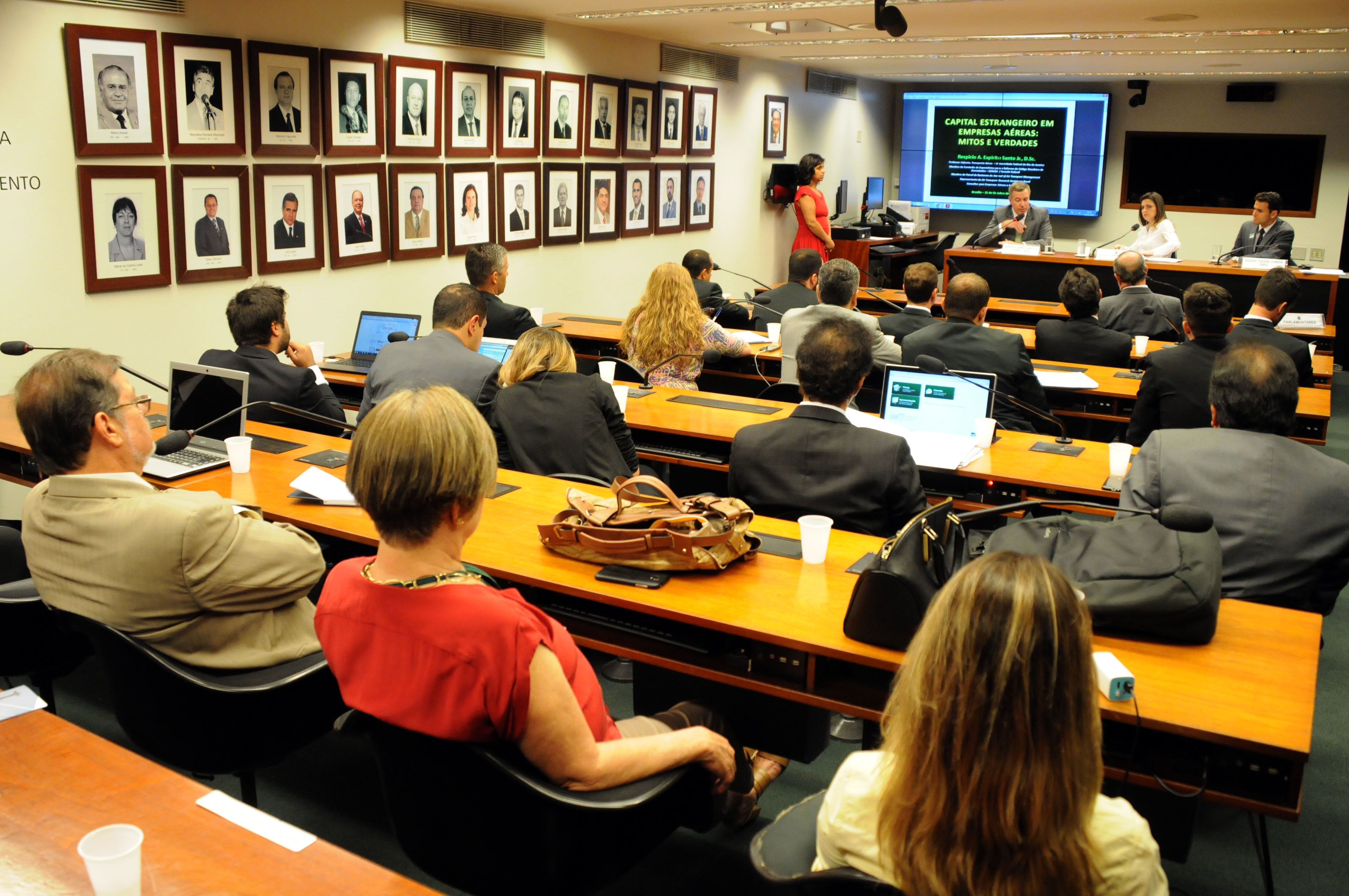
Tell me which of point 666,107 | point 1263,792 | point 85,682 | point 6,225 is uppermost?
point 666,107

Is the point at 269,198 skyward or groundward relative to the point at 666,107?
groundward

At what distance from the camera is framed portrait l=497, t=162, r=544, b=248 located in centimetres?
709

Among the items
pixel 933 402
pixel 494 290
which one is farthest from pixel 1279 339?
pixel 494 290

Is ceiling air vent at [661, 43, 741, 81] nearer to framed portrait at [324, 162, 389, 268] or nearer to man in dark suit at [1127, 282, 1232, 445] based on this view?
framed portrait at [324, 162, 389, 268]

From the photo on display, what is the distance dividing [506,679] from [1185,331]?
556cm

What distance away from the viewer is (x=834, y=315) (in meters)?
4.88

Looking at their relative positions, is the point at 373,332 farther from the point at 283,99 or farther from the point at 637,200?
the point at 637,200

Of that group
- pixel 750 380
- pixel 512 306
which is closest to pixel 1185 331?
pixel 750 380

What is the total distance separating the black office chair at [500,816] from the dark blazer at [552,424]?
1.73 meters

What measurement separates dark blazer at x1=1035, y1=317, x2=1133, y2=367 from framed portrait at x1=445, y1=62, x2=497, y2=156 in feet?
11.9

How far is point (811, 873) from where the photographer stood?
1365mm

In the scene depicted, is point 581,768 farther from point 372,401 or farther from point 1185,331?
point 1185,331

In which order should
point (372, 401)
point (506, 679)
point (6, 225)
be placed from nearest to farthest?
1. point (506, 679)
2. point (372, 401)
3. point (6, 225)

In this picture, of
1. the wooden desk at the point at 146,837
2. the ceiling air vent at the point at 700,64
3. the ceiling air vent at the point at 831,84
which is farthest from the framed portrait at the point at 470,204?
the wooden desk at the point at 146,837
